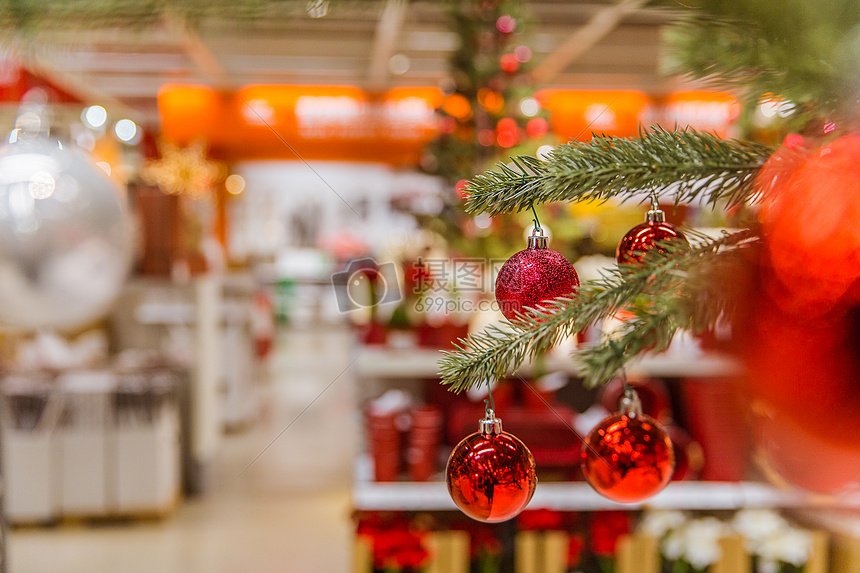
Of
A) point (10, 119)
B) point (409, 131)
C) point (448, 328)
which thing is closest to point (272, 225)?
point (409, 131)

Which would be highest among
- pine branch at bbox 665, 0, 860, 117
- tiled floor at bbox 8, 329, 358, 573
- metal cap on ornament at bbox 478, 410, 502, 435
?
pine branch at bbox 665, 0, 860, 117

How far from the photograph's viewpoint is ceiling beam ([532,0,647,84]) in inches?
159

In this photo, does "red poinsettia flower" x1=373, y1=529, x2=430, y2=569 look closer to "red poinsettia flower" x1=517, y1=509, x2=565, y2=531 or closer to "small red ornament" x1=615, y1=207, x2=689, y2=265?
"red poinsettia flower" x1=517, y1=509, x2=565, y2=531

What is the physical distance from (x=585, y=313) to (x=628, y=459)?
0.64 ft

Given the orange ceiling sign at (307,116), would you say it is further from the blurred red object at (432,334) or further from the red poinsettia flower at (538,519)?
the red poinsettia flower at (538,519)

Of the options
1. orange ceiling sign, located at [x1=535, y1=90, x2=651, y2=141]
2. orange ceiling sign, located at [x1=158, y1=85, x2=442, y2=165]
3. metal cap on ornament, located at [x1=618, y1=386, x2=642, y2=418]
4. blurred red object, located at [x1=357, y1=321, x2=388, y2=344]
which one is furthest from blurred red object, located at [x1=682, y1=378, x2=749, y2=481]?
orange ceiling sign, located at [x1=158, y1=85, x2=442, y2=165]

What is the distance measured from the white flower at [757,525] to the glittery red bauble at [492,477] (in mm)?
1906

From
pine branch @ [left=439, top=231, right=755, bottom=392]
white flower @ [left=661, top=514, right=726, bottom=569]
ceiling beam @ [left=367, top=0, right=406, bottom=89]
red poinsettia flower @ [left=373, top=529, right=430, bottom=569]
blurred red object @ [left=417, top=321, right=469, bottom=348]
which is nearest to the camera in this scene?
pine branch @ [left=439, top=231, right=755, bottom=392]

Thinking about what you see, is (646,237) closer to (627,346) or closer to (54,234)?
(627,346)

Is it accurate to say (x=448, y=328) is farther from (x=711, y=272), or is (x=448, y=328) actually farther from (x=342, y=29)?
(x=342, y=29)

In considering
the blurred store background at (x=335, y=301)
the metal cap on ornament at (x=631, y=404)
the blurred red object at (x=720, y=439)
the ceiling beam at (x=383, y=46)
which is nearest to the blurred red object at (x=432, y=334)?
the blurred store background at (x=335, y=301)

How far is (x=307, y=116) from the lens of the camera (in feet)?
19.8

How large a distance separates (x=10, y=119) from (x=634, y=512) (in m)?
3.49

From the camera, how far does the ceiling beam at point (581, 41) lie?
13.3 feet
